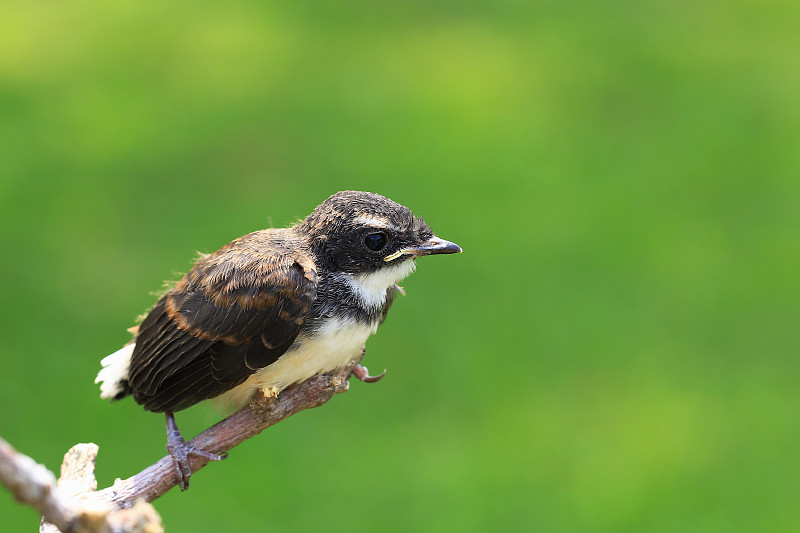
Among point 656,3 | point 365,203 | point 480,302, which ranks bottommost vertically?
point 480,302

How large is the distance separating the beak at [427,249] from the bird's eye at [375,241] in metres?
0.06

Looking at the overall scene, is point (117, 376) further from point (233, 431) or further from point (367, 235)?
point (367, 235)

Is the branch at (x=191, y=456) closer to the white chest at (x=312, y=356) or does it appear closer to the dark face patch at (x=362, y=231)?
the white chest at (x=312, y=356)

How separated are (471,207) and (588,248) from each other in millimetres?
1402

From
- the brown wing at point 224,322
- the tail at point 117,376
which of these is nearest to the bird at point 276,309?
the brown wing at point 224,322

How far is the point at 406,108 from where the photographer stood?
1207cm

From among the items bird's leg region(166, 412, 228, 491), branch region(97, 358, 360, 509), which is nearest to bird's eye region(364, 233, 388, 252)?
branch region(97, 358, 360, 509)

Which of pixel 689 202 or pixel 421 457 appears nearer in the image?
pixel 421 457

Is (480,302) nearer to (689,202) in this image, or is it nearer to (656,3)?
(689,202)

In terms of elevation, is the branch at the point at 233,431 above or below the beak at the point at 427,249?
below

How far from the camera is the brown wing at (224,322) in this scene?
418 centimetres

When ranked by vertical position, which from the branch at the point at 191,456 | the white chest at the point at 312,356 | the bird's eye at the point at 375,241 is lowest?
the branch at the point at 191,456

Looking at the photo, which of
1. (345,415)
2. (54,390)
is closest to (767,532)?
(345,415)

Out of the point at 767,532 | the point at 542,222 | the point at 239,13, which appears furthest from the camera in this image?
the point at 239,13
